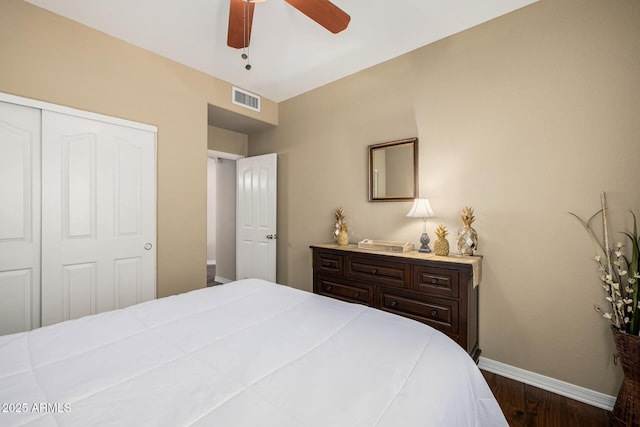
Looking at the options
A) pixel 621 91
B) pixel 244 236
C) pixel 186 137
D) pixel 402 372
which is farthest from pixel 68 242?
pixel 621 91

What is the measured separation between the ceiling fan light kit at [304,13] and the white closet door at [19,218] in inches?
66.9

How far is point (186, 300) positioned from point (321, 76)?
2655 mm

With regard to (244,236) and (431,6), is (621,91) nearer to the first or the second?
A: (431,6)

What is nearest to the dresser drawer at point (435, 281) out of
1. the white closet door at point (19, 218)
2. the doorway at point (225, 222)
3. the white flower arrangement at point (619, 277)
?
the white flower arrangement at point (619, 277)

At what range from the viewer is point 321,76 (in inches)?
123

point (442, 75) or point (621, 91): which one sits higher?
point (442, 75)

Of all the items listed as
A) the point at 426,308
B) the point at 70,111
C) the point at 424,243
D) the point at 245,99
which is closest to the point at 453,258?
the point at 424,243

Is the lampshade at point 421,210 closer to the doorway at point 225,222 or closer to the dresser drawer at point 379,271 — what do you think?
the dresser drawer at point 379,271

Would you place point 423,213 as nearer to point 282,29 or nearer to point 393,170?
point 393,170

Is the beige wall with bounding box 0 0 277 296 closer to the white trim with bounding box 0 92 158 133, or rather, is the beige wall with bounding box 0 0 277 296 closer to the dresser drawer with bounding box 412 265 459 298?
the white trim with bounding box 0 92 158 133

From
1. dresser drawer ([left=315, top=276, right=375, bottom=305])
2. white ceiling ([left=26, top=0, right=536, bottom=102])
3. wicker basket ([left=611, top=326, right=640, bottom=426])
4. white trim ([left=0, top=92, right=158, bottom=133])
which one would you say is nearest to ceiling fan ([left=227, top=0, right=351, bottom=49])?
white ceiling ([left=26, top=0, right=536, bottom=102])

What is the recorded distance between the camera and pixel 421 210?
240 centimetres

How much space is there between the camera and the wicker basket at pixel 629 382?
1.55 meters

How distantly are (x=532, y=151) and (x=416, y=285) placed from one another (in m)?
1.31
